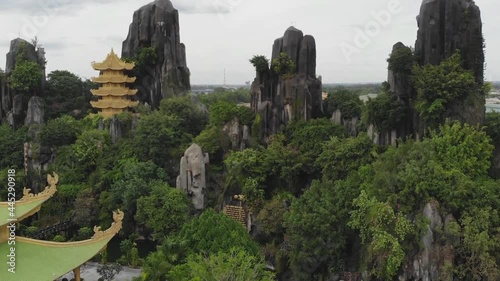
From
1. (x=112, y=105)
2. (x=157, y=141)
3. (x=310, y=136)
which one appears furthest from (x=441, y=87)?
(x=112, y=105)

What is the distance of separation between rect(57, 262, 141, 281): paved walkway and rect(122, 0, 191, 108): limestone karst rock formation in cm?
1288

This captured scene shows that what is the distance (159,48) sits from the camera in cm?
3000

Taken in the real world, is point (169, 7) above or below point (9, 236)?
above

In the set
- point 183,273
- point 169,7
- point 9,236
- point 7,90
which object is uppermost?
point 169,7

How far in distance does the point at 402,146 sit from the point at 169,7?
737 inches

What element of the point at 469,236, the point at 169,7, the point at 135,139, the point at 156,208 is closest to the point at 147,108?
the point at 135,139

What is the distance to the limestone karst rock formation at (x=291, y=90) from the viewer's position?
72.3 ft

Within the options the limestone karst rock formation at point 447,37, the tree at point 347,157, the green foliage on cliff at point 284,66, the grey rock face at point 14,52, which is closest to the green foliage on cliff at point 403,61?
the limestone karst rock formation at point 447,37

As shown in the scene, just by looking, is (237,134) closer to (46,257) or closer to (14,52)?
(46,257)

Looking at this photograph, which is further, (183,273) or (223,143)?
(223,143)

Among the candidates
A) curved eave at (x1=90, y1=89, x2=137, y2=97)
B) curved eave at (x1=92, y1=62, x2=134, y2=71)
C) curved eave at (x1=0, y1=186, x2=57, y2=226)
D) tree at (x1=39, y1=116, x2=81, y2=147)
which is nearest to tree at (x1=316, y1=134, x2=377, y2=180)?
curved eave at (x1=0, y1=186, x2=57, y2=226)

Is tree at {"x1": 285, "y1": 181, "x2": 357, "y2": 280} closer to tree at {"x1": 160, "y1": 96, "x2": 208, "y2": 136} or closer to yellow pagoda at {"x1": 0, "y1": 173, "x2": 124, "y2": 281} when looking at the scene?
yellow pagoda at {"x1": 0, "y1": 173, "x2": 124, "y2": 281}

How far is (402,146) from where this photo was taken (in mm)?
16062

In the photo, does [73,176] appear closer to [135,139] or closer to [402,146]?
[135,139]
